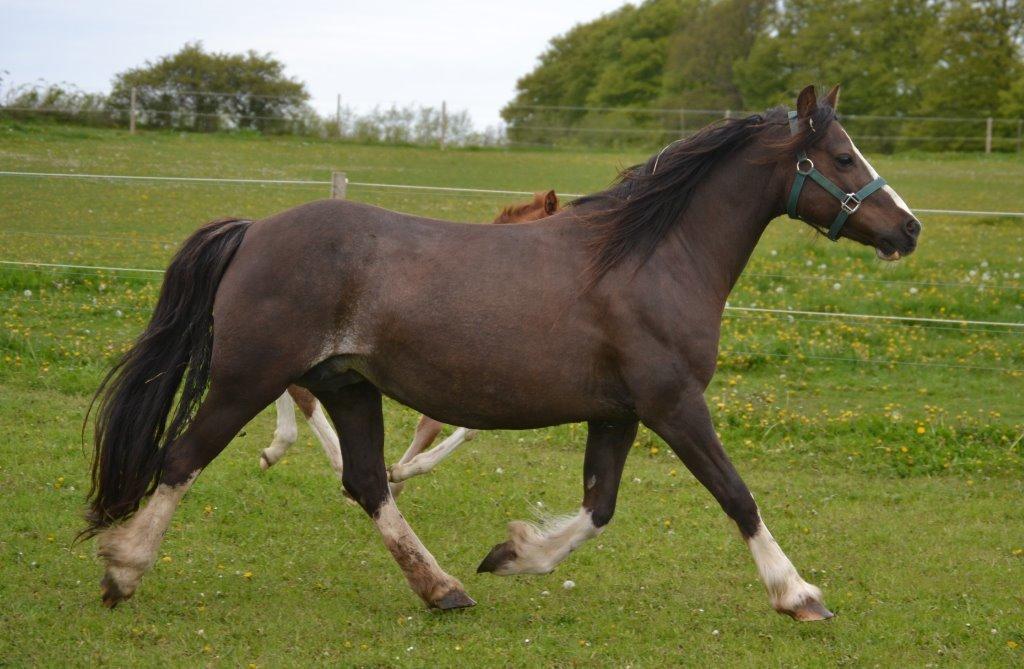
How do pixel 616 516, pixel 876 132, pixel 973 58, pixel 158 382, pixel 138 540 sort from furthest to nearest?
pixel 973 58
pixel 876 132
pixel 616 516
pixel 158 382
pixel 138 540

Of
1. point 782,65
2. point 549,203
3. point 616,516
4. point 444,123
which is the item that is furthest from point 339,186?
point 782,65

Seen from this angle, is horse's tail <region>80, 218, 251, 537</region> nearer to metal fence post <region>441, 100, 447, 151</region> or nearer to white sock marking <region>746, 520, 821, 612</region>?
white sock marking <region>746, 520, 821, 612</region>

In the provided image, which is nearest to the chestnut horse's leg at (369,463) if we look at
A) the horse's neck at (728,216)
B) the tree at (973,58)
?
the horse's neck at (728,216)

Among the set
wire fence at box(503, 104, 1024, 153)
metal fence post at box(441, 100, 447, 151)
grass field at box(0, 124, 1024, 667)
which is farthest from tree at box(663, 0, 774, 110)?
grass field at box(0, 124, 1024, 667)

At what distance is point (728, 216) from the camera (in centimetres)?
471

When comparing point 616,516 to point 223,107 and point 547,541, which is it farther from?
point 223,107

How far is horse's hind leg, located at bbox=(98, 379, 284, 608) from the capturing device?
177 inches

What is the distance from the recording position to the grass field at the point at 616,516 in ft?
14.5

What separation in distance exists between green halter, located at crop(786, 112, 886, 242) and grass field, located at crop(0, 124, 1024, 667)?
1.55 ft

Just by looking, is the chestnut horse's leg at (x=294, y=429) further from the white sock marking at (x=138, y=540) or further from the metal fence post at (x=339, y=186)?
the metal fence post at (x=339, y=186)

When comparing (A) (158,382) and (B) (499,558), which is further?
(B) (499,558)

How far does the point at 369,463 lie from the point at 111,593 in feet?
4.05

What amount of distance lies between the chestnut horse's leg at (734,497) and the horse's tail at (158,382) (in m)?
2.01

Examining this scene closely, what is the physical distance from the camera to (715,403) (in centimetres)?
830
